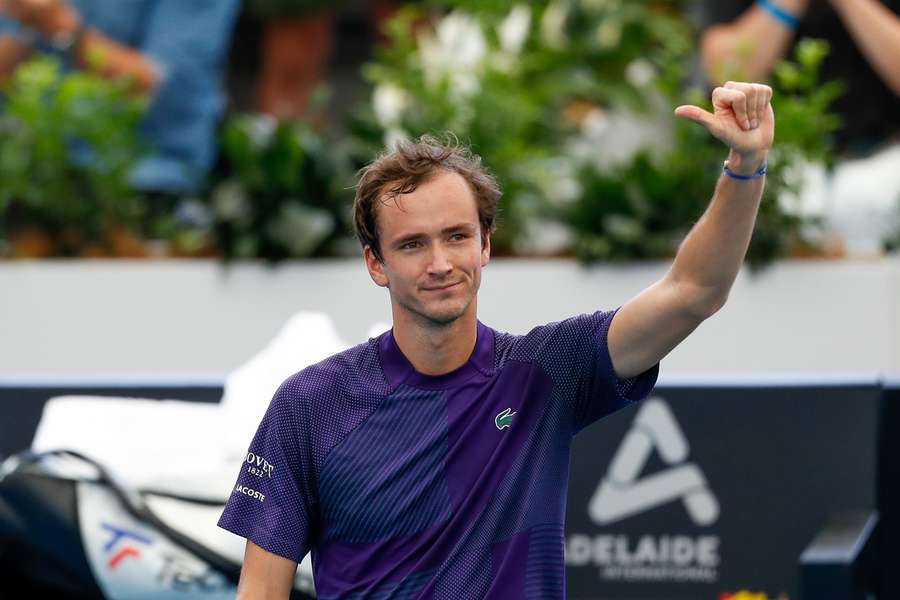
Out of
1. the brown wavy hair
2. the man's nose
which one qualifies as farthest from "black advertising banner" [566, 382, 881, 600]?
the man's nose

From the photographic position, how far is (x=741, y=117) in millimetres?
2318

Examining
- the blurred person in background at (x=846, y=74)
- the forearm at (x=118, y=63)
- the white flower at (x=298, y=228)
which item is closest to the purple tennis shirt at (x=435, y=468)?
the white flower at (x=298, y=228)

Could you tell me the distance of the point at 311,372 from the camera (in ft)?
8.97

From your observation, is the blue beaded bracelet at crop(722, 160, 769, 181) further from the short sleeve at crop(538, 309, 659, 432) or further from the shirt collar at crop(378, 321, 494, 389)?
the shirt collar at crop(378, 321, 494, 389)

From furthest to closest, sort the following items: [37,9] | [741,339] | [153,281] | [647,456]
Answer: [37,9] → [153,281] → [741,339] → [647,456]

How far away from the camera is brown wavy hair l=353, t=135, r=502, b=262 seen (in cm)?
261

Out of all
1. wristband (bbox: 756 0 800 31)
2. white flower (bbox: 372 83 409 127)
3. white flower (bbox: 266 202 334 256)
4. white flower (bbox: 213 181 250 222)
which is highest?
wristband (bbox: 756 0 800 31)

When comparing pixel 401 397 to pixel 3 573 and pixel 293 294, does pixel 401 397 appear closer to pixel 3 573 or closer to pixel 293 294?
pixel 3 573

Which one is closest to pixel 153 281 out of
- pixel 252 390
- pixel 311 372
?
pixel 252 390

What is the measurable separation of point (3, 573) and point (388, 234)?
4.34 feet

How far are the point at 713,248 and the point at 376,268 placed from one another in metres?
0.62

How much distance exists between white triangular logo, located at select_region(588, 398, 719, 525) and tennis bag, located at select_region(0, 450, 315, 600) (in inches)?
32.3

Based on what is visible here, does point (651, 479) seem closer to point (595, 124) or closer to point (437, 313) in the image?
point (437, 313)

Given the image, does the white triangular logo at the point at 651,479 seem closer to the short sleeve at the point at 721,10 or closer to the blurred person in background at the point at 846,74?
the blurred person in background at the point at 846,74
